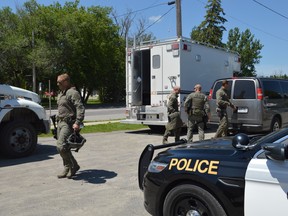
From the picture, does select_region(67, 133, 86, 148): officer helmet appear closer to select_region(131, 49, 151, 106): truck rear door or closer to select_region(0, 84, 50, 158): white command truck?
select_region(0, 84, 50, 158): white command truck

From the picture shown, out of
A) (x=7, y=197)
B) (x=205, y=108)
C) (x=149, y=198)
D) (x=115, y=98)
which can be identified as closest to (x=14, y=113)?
(x=7, y=197)

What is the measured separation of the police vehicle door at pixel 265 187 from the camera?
2.86m

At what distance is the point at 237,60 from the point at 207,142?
1235 cm

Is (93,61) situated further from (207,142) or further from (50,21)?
(207,142)

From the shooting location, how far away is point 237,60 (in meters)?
15.7

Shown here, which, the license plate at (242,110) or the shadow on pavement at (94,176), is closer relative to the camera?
the shadow on pavement at (94,176)

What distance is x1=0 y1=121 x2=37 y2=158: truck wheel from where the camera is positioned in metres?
8.09

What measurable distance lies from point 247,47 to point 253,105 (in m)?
58.0

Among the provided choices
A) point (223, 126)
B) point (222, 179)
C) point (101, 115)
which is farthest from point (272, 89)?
point (101, 115)

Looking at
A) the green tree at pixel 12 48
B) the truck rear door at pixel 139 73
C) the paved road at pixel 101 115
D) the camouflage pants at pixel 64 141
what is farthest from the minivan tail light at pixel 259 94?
the green tree at pixel 12 48

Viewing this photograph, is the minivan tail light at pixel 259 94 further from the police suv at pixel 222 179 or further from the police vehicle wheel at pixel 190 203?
the police vehicle wheel at pixel 190 203

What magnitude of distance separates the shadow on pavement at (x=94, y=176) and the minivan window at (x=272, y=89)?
239 inches

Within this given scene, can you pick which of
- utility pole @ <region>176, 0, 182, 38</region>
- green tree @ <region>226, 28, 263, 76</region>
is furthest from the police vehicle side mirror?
green tree @ <region>226, 28, 263, 76</region>

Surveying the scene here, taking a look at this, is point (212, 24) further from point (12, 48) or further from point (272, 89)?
point (272, 89)
